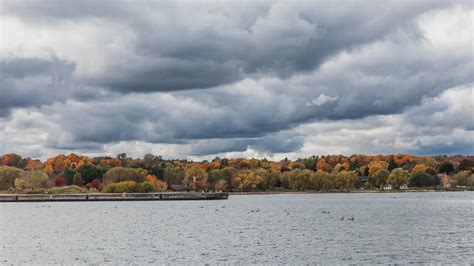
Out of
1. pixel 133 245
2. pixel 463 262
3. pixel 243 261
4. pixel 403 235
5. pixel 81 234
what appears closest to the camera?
pixel 463 262

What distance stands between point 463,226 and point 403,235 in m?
17.2

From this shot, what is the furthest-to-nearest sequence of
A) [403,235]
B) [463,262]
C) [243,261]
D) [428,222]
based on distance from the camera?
[428,222], [403,235], [243,261], [463,262]

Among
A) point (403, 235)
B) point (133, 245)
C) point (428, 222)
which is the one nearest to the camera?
point (133, 245)

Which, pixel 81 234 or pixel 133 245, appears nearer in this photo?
pixel 133 245

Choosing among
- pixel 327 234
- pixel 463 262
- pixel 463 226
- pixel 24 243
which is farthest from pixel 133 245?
pixel 463 226

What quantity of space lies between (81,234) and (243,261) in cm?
3812

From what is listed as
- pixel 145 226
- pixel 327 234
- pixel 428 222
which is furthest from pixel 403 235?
pixel 145 226

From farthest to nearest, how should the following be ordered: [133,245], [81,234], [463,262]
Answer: [81,234] < [133,245] < [463,262]

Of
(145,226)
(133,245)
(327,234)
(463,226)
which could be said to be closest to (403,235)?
(327,234)

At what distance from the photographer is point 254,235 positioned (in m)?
84.4

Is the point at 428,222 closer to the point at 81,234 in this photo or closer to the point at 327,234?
the point at 327,234

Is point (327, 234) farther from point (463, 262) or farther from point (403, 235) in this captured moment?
point (463, 262)

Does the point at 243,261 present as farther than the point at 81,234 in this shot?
No

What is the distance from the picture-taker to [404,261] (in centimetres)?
5694
